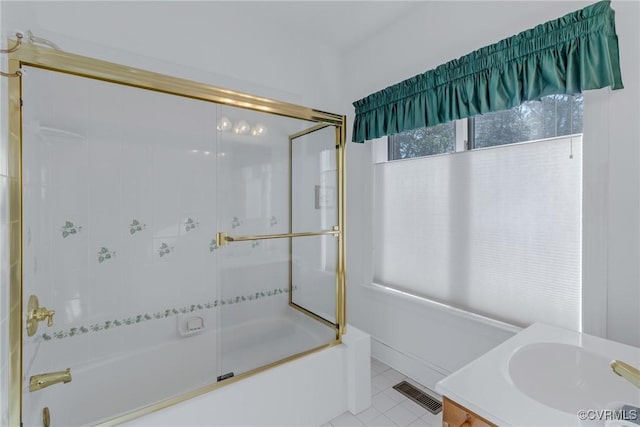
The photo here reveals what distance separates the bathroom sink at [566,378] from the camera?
0.99m

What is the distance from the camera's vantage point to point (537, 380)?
1064 mm

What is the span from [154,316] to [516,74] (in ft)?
8.32

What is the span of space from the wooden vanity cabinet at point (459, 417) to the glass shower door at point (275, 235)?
1.05 m

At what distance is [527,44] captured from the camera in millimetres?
1471

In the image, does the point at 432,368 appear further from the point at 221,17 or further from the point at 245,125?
the point at 221,17

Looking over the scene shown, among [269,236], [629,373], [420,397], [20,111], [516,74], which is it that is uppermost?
[516,74]

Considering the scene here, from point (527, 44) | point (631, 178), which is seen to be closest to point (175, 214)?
point (527, 44)

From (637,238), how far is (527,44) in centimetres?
101

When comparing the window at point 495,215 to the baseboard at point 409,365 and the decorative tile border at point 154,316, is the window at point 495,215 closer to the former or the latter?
the baseboard at point 409,365

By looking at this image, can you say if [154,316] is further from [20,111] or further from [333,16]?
[333,16]

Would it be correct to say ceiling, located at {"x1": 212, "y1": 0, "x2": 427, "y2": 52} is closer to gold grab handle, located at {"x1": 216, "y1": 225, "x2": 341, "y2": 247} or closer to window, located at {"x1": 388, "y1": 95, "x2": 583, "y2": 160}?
window, located at {"x1": 388, "y1": 95, "x2": 583, "y2": 160}

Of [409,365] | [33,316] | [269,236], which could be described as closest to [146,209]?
[269,236]

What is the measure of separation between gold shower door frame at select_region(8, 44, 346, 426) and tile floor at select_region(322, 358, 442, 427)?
1.38 ft

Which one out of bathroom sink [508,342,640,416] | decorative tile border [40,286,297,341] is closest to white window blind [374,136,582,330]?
bathroom sink [508,342,640,416]
